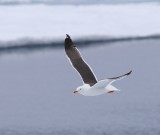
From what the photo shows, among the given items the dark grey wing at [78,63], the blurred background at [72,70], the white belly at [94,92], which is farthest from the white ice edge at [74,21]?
the white belly at [94,92]

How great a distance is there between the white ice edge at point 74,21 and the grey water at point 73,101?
9711 mm

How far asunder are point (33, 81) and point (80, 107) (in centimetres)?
3103

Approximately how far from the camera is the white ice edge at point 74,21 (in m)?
158

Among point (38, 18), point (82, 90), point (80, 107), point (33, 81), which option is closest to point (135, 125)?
point (80, 107)

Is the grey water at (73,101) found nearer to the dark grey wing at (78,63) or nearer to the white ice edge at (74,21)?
the white ice edge at (74,21)

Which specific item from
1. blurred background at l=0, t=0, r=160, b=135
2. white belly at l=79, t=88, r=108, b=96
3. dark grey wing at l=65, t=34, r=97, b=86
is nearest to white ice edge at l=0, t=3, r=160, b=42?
blurred background at l=0, t=0, r=160, b=135

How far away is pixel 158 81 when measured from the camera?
14525 cm

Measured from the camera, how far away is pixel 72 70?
164m

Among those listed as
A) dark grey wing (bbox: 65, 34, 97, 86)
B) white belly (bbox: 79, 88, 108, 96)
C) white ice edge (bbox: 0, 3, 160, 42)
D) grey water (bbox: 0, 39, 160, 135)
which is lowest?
white belly (bbox: 79, 88, 108, 96)

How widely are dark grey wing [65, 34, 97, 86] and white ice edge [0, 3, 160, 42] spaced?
409ft

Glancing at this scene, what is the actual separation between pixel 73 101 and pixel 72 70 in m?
32.4

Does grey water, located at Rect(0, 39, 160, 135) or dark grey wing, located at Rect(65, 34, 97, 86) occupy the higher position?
grey water, located at Rect(0, 39, 160, 135)

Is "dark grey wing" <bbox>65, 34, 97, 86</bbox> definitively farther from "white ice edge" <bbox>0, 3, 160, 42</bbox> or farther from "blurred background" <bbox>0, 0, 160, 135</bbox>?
"white ice edge" <bbox>0, 3, 160, 42</bbox>

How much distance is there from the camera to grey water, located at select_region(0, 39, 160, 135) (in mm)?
110625
